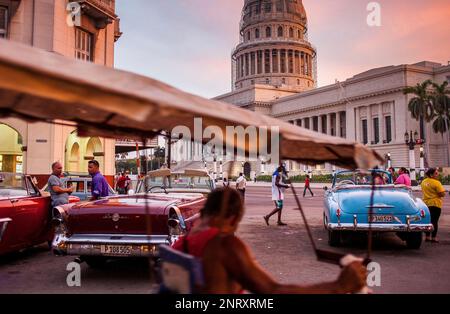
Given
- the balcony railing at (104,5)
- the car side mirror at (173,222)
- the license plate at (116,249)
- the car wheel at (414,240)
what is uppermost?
the balcony railing at (104,5)

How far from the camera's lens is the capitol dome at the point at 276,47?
Result: 102625mm

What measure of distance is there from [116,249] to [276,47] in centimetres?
10230

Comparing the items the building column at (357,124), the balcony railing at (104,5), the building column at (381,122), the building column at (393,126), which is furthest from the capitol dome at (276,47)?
the balcony railing at (104,5)

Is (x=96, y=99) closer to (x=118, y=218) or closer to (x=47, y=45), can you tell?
(x=118, y=218)

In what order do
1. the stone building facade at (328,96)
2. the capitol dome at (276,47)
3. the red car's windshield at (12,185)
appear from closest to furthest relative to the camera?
the red car's windshield at (12,185) → the stone building facade at (328,96) → the capitol dome at (276,47)

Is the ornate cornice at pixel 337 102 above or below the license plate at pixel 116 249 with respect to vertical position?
above

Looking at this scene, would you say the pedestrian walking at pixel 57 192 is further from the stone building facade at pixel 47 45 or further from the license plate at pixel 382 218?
the stone building facade at pixel 47 45

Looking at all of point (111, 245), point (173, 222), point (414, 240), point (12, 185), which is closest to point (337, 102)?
point (414, 240)

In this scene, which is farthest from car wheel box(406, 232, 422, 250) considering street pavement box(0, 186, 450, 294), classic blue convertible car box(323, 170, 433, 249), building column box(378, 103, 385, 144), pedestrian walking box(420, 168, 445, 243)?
building column box(378, 103, 385, 144)

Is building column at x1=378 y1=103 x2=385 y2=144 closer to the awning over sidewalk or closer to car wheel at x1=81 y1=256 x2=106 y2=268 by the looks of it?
car wheel at x1=81 y1=256 x2=106 y2=268

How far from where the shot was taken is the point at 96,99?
2025mm

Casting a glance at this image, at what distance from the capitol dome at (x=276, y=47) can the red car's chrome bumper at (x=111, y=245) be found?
3808 inches
